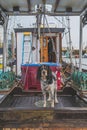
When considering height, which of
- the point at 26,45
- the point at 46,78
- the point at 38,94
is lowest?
the point at 38,94

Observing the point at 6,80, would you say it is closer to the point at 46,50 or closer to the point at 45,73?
the point at 45,73

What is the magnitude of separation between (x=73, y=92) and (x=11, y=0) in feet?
9.83

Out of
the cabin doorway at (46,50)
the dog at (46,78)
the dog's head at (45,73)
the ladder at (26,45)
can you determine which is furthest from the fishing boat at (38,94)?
the cabin doorway at (46,50)

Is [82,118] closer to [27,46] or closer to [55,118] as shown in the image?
[55,118]

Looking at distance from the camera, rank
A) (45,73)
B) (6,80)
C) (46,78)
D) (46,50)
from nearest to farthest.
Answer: (45,73)
(46,78)
(6,80)
(46,50)

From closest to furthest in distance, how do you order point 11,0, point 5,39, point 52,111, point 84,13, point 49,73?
point 52,111, point 49,73, point 11,0, point 84,13, point 5,39

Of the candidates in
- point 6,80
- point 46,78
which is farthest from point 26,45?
point 46,78

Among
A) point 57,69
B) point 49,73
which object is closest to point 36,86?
point 57,69

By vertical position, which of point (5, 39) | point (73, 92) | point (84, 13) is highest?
point (84, 13)

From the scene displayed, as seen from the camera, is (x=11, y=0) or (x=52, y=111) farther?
(x=11, y=0)

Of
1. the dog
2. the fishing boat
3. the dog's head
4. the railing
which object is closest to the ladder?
the fishing boat

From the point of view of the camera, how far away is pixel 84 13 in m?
10.1

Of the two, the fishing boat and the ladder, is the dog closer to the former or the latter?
the fishing boat

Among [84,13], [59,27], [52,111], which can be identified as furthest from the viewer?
[59,27]
